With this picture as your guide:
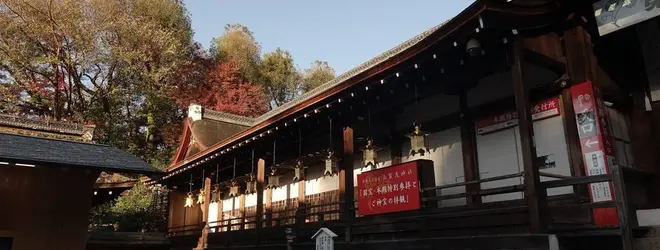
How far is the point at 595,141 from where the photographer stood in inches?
318

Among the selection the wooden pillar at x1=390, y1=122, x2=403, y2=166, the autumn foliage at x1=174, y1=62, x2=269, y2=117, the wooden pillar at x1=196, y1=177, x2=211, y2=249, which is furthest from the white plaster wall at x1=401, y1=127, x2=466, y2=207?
the autumn foliage at x1=174, y1=62, x2=269, y2=117

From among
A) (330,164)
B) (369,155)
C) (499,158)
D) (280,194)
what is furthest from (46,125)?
(499,158)

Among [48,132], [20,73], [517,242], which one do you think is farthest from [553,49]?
[20,73]

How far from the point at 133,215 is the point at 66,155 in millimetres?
14100

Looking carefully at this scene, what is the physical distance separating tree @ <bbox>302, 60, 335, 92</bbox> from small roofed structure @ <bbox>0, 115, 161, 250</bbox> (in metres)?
33.0

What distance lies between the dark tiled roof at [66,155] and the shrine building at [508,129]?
13.4ft

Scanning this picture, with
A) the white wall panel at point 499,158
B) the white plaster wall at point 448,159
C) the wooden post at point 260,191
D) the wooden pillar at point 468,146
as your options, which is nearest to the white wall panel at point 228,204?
the wooden post at point 260,191

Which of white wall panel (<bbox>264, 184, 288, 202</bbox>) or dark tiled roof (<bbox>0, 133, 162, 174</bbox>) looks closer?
dark tiled roof (<bbox>0, 133, 162, 174</bbox>)

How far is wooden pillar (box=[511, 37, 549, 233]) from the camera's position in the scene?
23.5 ft

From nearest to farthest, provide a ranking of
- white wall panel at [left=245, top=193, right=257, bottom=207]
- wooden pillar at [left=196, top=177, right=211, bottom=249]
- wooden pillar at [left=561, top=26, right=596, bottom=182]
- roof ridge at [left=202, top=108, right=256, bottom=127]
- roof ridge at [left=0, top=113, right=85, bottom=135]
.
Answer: wooden pillar at [left=561, top=26, right=596, bottom=182], roof ridge at [left=0, top=113, right=85, bottom=135], wooden pillar at [left=196, top=177, right=211, bottom=249], white wall panel at [left=245, top=193, right=257, bottom=207], roof ridge at [left=202, top=108, right=256, bottom=127]

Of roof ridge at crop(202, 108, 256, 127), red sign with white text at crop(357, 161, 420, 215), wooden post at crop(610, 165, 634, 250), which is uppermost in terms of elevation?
roof ridge at crop(202, 108, 256, 127)

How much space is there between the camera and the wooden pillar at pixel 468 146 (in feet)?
32.7

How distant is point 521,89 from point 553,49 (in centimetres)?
176

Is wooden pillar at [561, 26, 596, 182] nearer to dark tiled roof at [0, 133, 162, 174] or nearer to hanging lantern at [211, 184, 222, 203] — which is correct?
dark tiled roof at [0, 133, 162, 174]
